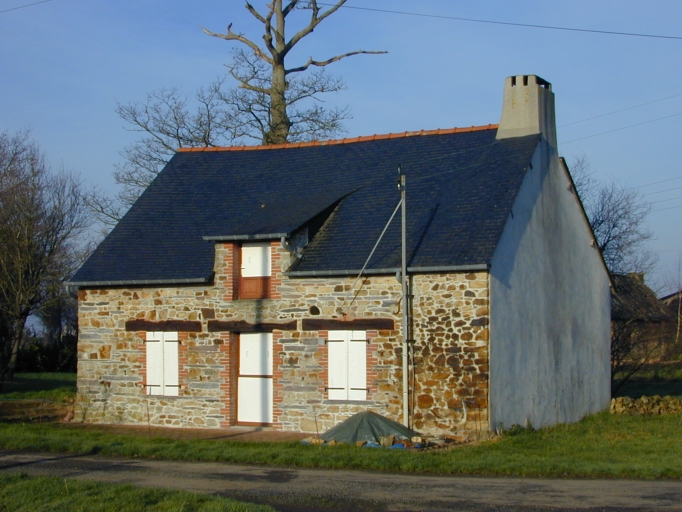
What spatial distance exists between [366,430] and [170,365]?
5.41 m

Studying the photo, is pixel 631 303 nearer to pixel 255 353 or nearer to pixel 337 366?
pixel 337 366

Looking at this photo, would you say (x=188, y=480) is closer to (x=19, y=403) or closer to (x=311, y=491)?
(x=311, y=491)

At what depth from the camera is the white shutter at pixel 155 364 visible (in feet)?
59.6

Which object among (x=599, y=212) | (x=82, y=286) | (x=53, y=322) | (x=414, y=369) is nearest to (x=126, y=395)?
(x=82, y=286)

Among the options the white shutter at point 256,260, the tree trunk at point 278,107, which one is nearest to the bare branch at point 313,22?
the tree trunk at point 278,107

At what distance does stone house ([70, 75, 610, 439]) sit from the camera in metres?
15.8

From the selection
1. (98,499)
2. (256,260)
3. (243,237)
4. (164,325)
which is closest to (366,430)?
(256,260)

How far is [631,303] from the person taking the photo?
28.2 metres

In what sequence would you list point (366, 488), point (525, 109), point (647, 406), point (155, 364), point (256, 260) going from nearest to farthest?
1. point (366, 488)
2. point (256, 260)
3. point (155, 364)
4. point (525, 109)
5. point (647, 406)

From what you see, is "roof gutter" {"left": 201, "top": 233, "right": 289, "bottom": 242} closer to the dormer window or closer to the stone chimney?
the dormer window

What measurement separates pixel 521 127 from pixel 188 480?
11740 millimetres

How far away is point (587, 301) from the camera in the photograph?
21.3 meters

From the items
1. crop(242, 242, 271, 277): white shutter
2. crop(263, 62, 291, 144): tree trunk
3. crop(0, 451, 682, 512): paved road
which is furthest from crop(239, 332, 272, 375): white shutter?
crop(263, 62, 291, 144): tree trunk

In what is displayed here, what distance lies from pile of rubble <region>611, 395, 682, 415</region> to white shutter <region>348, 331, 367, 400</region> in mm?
8822
